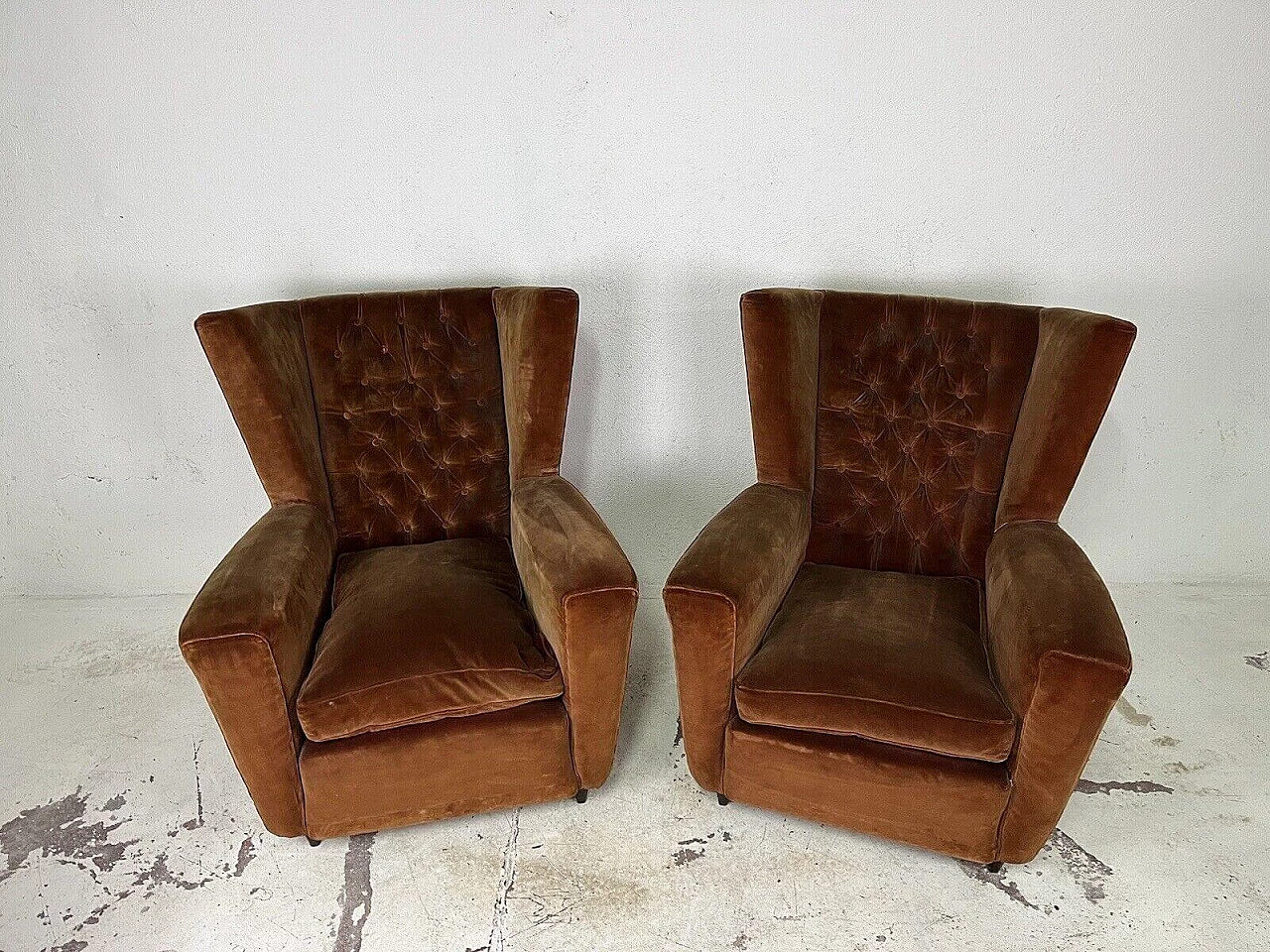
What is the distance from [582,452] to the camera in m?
2.75

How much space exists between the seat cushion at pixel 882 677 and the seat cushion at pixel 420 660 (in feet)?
1.39

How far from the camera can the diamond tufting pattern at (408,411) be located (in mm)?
2291

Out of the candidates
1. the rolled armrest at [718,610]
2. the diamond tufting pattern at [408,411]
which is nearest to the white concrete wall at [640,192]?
the diamond tufting pattern at [408,411]

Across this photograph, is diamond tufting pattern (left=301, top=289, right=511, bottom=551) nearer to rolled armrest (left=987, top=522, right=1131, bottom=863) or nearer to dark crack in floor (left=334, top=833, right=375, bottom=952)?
dark crack in floor (left=334, top=833, right=375, bottom=952)

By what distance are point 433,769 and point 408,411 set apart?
0.87 metres

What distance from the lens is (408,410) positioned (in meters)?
2.32

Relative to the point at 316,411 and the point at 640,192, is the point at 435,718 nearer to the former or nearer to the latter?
the point at 316,411

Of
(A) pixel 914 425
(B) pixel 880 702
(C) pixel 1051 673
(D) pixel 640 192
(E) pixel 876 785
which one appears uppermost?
(D) pixel 640 192

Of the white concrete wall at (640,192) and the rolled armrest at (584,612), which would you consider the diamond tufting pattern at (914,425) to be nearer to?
the white concrete wall at (640,192)

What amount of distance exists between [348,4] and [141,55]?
0.53 m

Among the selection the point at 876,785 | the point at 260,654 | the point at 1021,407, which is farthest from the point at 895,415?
the point at 260,654

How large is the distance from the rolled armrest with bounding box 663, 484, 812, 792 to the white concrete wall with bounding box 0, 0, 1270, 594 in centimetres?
77

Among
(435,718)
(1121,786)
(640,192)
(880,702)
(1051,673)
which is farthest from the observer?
(640,192)

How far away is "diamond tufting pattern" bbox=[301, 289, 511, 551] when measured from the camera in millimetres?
2291
